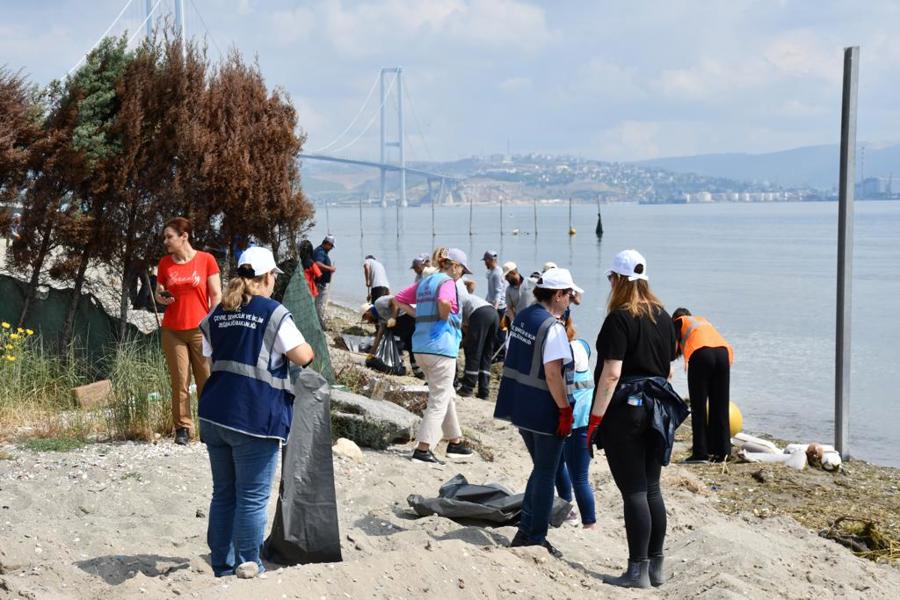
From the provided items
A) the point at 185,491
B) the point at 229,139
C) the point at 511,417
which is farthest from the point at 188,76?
the point at 511,417

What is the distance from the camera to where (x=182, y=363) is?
304 inches

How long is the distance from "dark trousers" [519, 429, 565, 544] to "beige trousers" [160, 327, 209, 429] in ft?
9.15

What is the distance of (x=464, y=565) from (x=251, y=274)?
1.72 metres

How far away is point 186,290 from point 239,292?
290 cm

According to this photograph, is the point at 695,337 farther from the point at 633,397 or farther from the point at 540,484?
the point at 633,397

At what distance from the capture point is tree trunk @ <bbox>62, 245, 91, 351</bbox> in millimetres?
10945

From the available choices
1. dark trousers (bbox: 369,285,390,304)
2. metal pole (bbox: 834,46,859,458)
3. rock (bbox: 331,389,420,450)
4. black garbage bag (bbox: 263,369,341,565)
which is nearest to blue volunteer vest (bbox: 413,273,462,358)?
rock (bbox: 331,389,420,450)

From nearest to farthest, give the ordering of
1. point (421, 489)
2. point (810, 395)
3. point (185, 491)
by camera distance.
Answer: point (185, 491) → point (421, 489) → point (810, 395)

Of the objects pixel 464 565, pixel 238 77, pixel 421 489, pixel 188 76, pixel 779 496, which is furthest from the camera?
pixel 238 77

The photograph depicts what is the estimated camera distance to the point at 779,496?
8.74 m

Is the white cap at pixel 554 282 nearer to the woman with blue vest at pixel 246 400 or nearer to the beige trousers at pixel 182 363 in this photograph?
the woman with blue vest at pixel 246 400

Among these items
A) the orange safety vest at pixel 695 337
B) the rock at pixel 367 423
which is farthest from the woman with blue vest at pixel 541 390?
the orange safety vest at pixel 695 337

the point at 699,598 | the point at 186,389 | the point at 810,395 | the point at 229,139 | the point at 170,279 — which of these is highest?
the point at 229,139

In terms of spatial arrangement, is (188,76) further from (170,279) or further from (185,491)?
(185,491)
